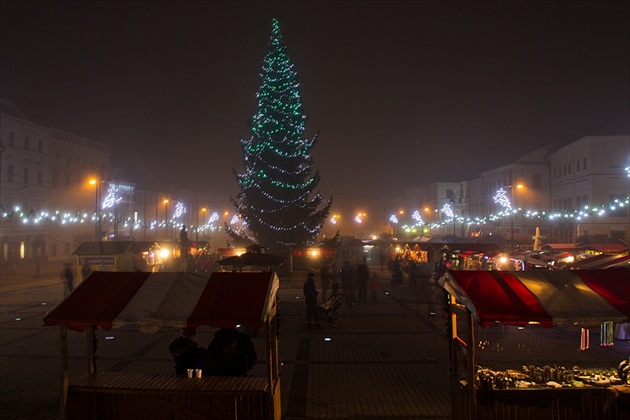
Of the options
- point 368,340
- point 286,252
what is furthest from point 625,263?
point 286,252

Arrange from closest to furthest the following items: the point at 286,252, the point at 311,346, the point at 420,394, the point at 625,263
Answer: the point at 420,394 < the point at 311,346 < the point at 625,263 < the point at 286,252

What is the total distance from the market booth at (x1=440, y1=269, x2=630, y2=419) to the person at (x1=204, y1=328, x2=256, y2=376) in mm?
3212

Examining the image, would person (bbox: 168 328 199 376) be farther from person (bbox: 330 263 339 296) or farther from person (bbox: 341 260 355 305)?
person (bbox: 341 260 355 305)

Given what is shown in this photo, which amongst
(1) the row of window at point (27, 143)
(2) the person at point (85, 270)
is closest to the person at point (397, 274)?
(2) the person at point (85, 270)

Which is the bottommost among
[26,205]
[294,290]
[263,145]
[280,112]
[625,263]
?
[294,290]

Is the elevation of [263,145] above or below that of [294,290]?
above

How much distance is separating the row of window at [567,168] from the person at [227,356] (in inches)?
1991

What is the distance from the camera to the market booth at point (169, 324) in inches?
266

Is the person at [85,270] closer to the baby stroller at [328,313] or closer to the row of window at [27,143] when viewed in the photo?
the baby stroller at [328,313]

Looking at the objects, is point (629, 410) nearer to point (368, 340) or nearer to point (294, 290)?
point (368, 340)

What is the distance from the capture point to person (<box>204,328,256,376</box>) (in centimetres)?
747

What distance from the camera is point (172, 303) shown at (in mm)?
7207

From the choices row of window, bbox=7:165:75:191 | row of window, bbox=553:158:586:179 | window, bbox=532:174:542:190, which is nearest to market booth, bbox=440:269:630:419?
row of window, bbox=553:158:586:179

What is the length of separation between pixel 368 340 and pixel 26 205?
47.9 metres
